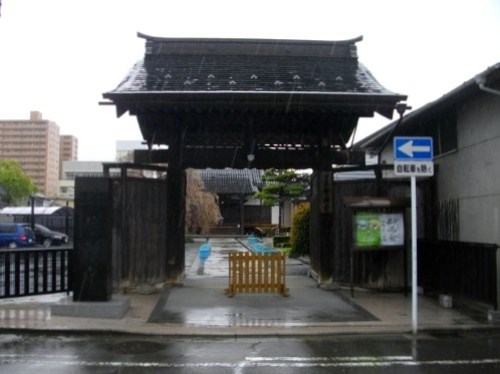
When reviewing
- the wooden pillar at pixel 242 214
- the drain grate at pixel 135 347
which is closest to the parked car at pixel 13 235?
the wooden pillar at pixel 242 214

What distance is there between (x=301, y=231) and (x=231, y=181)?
75.3ft

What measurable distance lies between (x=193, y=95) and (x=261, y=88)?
5.59 ft

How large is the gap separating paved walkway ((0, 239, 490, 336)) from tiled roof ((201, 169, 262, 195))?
28.6 m

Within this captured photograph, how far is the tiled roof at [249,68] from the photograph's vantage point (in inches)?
453

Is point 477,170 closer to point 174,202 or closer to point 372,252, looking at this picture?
point 372,252

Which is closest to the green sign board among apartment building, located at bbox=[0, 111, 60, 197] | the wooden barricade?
the wooden barricade

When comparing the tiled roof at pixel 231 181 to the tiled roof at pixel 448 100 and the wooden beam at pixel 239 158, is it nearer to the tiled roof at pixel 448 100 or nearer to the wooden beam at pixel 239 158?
the tiled roof at pixel 448 100

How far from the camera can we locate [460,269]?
1012 centimetres

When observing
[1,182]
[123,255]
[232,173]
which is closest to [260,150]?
[123,255]

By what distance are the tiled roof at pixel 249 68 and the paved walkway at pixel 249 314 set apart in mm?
4597

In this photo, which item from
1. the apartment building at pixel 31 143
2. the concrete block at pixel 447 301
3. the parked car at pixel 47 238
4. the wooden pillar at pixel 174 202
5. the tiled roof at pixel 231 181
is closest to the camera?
the concrete block at pixel 447 301

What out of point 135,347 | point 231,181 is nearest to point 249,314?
point 135,347

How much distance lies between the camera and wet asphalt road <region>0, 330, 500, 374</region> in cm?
623

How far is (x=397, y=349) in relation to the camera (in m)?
7.23
